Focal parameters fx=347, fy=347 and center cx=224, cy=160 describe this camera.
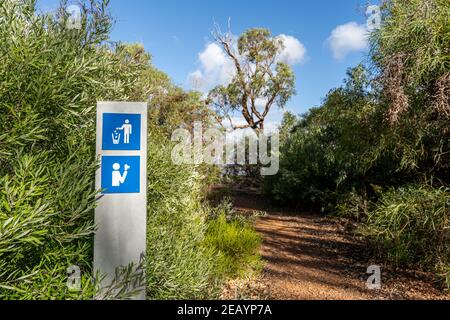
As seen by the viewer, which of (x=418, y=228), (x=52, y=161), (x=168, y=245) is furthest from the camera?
(x=418, y=228)

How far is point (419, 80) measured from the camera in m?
6.08

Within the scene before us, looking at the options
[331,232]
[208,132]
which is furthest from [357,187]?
[208,132]

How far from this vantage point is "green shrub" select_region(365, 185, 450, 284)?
6.05 metres

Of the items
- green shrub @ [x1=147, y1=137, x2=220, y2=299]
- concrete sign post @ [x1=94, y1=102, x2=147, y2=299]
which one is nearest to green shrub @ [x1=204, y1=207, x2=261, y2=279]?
green shrub @ [x1=147, y1=137, x2=220, y2=299]

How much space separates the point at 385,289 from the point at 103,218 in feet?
18.0

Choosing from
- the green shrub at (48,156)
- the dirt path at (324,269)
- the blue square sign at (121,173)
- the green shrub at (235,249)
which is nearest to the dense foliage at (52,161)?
the green shrub at (48,156)

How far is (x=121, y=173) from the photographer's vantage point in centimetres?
279

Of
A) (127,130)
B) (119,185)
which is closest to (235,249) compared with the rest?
(119,185)

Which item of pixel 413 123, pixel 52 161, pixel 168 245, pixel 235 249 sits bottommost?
pixel 235 249

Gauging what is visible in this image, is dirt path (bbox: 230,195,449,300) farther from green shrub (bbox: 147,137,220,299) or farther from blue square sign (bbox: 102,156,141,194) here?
blue square sign (bbox: 102,156,141,194)

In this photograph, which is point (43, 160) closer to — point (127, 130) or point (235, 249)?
point (127, 130)

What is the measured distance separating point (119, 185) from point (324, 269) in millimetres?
5917
